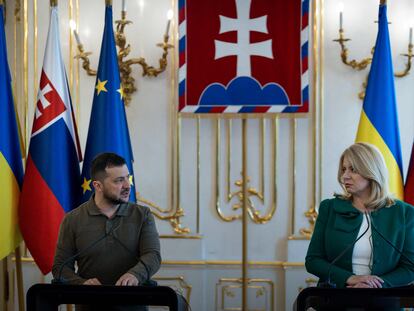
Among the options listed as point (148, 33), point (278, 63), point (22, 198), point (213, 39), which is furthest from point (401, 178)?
point (22, 198)

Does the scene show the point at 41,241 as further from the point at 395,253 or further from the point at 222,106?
the point at 395,253

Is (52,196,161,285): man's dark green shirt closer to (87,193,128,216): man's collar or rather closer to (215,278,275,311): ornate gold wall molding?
(87,193,128,216): man's collar

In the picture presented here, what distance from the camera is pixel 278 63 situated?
13.0 feet

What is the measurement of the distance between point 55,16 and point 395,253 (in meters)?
2.36

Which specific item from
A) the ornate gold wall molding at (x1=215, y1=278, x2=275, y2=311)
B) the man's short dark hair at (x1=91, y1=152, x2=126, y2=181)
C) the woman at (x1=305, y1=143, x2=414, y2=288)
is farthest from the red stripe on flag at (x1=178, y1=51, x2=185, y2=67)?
the woman at (x1=305, y1=143, x2=414, y2=288)

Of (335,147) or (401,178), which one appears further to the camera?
(335,147)

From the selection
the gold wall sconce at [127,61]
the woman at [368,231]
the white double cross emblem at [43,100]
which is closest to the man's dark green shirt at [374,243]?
the woman at [368,231]

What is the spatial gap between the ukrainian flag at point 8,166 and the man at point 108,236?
1.03m

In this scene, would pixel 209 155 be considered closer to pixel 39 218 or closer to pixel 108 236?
pixel 39 218

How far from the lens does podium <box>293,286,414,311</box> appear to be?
204 cm

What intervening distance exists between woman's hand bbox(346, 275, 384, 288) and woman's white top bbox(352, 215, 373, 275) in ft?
0.35

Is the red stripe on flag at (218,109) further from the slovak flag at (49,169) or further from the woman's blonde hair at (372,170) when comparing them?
the woman's blonde hair at (372,170)

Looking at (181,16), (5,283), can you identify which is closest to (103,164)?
(181,16)

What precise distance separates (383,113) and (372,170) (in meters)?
1.30
